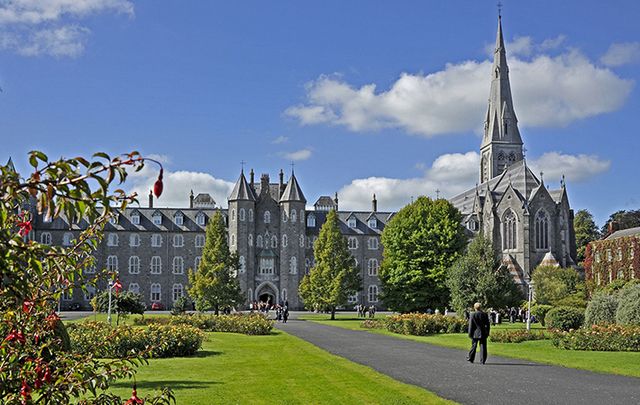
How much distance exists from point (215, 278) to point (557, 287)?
30278mm

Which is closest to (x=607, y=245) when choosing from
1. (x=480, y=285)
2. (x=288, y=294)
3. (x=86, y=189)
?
(x=480, y=285)

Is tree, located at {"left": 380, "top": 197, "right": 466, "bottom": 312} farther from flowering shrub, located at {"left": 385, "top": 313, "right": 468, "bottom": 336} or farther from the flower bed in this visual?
the flower bed

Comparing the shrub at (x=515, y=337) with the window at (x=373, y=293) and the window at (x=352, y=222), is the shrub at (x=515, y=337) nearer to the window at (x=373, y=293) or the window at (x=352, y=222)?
the window at (x=373, y=293)

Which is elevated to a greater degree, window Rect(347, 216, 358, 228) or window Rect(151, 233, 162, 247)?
window Rect(347, 216, 358, 228)

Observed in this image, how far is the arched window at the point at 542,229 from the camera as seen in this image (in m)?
90.4

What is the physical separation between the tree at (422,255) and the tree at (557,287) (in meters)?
8.69

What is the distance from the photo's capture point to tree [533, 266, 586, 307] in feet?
193

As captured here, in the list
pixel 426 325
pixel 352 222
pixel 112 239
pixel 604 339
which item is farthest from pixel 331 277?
pixel 604 339

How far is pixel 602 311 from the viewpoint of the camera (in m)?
36.8

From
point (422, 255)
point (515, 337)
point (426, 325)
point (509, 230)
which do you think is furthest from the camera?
point (509, 230)

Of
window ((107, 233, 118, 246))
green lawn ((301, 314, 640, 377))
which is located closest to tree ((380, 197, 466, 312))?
green lawn ((301, 314, 640, 377))

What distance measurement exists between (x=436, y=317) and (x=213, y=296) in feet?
88.1

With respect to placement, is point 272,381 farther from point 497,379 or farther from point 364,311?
point 364,311

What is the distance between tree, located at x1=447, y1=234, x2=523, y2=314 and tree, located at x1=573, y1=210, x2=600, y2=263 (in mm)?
64279
